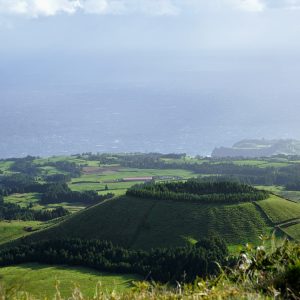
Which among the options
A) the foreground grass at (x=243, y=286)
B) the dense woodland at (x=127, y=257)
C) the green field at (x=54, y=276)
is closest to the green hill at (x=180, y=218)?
the dense woodland at (x=127, y=257)

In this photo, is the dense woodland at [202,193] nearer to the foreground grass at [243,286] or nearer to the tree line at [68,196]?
the tree line at [68,196]

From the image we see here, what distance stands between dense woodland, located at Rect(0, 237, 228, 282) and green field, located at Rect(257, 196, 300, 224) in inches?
595

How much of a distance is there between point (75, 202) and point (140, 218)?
75313mm

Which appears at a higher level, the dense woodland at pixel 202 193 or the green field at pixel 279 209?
the dense woodland at pixel 202 193

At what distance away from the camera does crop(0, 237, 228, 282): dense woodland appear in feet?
272

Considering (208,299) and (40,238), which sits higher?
(208,299)

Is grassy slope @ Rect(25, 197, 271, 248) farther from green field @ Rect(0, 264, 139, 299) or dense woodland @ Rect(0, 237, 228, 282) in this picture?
green field @ Rect(0, 264, 139, 299)

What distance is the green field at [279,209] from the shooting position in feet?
338

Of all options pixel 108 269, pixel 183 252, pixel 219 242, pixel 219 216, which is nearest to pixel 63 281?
A: pixel 108 269

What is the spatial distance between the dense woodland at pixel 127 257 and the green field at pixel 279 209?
49.5 ft

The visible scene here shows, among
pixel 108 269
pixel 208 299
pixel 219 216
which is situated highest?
pixel 208 299

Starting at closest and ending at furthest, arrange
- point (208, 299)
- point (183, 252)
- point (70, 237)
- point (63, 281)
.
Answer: point (208, 299) < point (63, 281) < point (183, 252) < point (70, 237)

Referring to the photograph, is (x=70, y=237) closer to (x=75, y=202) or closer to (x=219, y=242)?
(x=219, y=242)

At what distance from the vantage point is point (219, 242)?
92062 mm
